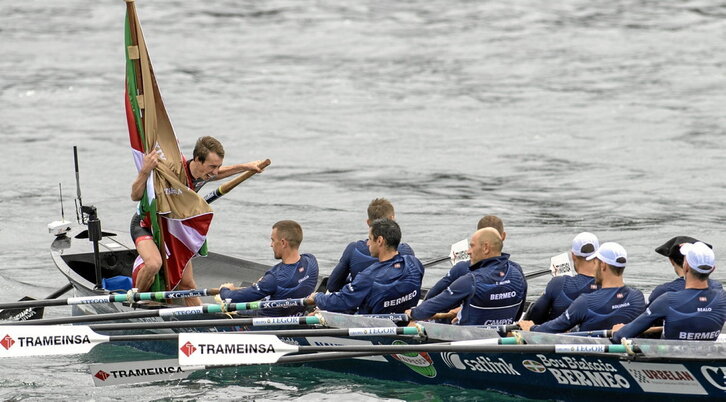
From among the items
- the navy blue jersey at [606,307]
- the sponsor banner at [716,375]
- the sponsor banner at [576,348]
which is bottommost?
the sponsor banner at [716,375]

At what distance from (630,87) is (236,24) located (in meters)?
12.6

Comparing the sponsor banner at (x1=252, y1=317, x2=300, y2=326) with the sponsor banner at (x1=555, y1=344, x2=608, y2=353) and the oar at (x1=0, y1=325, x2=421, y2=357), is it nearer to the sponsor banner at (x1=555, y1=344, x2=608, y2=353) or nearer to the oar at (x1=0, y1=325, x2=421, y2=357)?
the oar at (x1=0, y1=325, x2=421, y2=357)

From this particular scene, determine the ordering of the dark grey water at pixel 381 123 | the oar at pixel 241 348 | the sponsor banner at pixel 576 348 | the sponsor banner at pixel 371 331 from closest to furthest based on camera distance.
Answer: the sponsor banner at pixel 576 348 < the oar at pixel 241 348 < the sponsor banner at pixel 371 331 < the dark grey water at pixel 381 123

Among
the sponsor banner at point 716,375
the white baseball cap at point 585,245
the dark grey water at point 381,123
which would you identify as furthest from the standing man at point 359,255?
the sponsor banner at point 716,375

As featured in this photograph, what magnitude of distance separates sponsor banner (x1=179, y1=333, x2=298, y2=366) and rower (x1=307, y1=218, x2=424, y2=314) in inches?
46.7

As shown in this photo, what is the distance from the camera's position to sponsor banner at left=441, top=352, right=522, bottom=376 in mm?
10805

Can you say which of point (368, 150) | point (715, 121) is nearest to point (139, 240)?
point (368, 150)

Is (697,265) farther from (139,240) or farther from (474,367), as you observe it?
(139,240)

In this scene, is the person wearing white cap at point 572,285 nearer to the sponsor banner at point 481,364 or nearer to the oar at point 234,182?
the sponsor banner at point 481,364

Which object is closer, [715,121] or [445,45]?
[715,121]

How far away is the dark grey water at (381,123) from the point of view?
1920 cm

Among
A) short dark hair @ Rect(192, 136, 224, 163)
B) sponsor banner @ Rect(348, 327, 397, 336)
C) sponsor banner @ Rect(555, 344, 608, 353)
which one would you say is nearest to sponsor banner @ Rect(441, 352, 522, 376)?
sponsor banner @ Rect(348, 327, 397, 336)

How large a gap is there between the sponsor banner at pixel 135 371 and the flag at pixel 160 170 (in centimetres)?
180

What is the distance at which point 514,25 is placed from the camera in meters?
36.3
